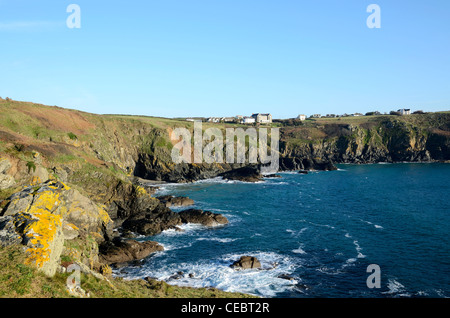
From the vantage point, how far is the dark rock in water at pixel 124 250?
39562mm

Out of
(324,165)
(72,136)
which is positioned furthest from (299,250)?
(324,165)

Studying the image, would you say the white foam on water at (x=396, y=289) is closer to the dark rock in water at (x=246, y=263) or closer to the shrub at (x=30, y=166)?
the dark rock in water at (x=246, y=263)

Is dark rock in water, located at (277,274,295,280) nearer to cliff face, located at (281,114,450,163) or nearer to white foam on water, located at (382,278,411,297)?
white foam on water, located at (382,278,411,297)

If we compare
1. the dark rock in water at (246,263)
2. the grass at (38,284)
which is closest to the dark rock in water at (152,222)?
the dark rock in water at (246,263)

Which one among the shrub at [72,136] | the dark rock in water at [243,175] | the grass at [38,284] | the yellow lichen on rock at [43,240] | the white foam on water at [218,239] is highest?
the shrub at [72,136]

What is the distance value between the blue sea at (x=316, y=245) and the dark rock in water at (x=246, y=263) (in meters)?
0.84

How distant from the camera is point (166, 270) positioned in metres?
37.3

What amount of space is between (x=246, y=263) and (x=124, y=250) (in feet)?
55.7

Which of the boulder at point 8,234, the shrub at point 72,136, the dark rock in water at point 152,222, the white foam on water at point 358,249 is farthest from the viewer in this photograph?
the shrub at point 72,136

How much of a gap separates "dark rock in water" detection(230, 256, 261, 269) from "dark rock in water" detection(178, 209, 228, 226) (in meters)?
18.7

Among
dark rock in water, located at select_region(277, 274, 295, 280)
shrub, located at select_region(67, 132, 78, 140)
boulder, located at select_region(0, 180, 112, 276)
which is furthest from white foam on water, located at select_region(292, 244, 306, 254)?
shrub, located at select_region(67, 132, 78, 140)

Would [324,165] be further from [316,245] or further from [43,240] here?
[43,240]

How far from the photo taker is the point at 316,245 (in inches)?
1801

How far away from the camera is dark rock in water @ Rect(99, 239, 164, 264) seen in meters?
39.6
